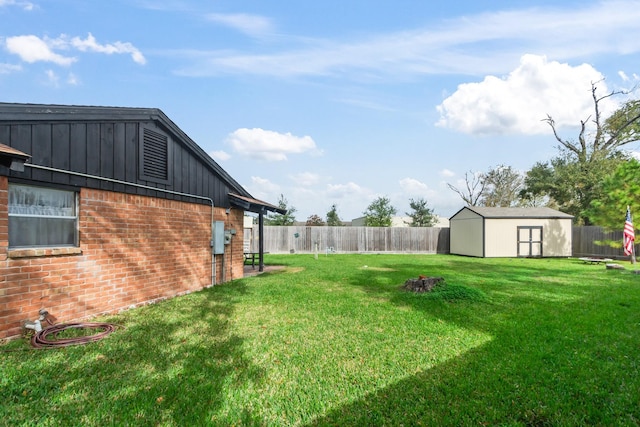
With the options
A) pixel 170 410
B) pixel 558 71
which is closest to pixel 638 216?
pixel 558 71

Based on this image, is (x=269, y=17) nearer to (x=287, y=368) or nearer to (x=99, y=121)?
(x=99, y=121)

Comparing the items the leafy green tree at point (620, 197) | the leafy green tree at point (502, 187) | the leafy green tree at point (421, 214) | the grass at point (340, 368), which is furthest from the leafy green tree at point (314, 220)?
the grass at point (340, 368)

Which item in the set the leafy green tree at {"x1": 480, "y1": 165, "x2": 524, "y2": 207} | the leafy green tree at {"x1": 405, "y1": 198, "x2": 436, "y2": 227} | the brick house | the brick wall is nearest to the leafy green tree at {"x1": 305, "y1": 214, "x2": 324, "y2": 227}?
the leafy green tree at {"x1": 405, "y1": 198, "x2": 436, "y2": 227}

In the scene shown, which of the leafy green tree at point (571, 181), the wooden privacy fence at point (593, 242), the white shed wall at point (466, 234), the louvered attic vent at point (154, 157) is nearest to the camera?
the louvered attic vent at point (154, 157)

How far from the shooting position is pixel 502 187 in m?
34.4

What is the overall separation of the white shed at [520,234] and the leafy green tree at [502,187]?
1448 cm

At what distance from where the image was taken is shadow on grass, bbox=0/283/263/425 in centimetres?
259

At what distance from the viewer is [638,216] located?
579 inches

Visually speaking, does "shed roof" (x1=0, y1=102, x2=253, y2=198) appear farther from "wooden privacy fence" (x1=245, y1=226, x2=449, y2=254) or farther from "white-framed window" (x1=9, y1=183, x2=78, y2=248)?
"wooden privacy fence" (x1=245, y1=226, x2=449, y2=254)

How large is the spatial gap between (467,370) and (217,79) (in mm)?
10203

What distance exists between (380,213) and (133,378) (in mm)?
27854

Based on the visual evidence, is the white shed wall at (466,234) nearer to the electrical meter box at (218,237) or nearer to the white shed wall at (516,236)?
the white shed wall at (516,236)

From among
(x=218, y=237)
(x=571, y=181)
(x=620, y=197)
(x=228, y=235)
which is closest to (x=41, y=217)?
(x=218, y=237)

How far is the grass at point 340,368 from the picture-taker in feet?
8.62
